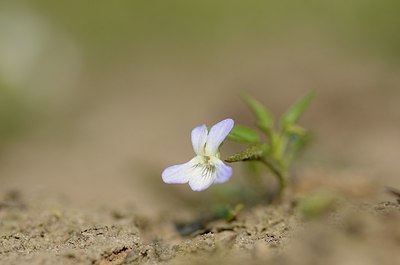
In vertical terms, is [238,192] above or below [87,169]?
below

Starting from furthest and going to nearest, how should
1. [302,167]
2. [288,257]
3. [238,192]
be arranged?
1. [302,167]
2. [238,192]
3. [288,257]

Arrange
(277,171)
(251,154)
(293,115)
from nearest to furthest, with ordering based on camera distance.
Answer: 1. (251,154)
2. (277,171)
3. (293,115)

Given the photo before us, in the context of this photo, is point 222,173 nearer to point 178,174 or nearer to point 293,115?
point 178,174

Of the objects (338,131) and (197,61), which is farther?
(197,61)

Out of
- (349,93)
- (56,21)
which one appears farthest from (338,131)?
(56,21)

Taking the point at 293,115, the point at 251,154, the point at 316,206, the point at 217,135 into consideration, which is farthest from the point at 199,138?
the point at 293,115

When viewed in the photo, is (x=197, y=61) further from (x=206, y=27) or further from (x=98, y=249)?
(x=98, y=249)

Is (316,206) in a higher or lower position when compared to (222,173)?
lower
